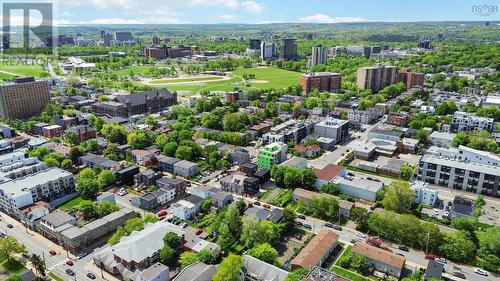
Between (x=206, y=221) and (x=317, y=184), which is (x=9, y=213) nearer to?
(x=206, y=221)

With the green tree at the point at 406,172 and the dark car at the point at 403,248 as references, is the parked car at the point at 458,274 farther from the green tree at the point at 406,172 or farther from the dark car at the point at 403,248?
the green tree at the point at 406,172

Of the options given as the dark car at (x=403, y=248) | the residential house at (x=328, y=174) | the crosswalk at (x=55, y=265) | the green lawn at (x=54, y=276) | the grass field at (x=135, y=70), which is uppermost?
the grass field at (x=135, y=70)

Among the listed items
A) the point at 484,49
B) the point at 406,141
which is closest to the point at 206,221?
the point at 406,141

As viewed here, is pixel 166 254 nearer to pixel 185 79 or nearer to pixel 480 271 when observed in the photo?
pixel 480 271

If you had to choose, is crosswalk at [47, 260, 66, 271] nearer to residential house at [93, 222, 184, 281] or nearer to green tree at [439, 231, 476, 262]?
residential house at [93, 222, 184, 281]

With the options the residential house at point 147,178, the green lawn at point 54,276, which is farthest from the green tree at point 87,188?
the green lawn at point 54,276

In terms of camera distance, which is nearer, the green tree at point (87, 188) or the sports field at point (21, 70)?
the green tree at point (87, 188)

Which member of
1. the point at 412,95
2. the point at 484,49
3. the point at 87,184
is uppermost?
the point at 484,49

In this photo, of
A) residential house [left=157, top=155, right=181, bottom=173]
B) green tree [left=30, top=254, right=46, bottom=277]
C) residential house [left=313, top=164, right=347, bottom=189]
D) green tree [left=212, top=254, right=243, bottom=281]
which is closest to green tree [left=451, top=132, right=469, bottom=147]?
residential house [left=313, top=164, right=347, bottom=189]
